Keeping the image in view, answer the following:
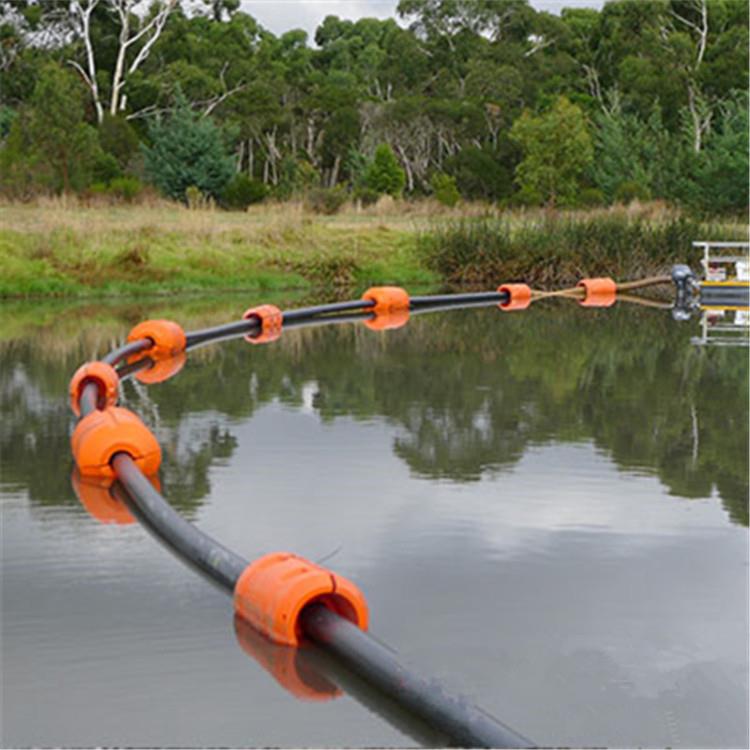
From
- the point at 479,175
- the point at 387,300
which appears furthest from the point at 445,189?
the point at 387,300

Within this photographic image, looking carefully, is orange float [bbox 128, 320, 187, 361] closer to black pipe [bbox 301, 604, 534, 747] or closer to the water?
the water

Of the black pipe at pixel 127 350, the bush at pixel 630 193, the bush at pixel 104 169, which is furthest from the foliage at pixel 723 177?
the black pipe at pixel 127 350

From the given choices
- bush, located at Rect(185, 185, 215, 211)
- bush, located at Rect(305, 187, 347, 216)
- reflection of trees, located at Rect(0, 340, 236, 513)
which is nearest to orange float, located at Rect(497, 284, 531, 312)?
reflection of trees, located at Rect(0, 340, 236, 513)

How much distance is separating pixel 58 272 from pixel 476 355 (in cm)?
681

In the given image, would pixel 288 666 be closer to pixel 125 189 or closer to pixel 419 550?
pixel 419 550

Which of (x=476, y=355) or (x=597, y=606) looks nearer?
(x=597, y=606)

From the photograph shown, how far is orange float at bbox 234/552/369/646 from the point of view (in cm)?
302

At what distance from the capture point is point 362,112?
33.3m

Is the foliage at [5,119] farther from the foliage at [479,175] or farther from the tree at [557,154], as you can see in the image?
the tree at [557,154]

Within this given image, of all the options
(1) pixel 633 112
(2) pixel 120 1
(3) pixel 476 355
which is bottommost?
(3) pixel 476 355

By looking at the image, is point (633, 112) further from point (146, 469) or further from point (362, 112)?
point (146, 469)

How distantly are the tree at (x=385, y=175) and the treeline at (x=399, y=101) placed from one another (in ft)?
0.18

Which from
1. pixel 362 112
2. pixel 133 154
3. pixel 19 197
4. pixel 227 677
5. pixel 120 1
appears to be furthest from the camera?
pixel 120 1

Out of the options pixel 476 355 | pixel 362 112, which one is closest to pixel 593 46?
pixel 362 112
